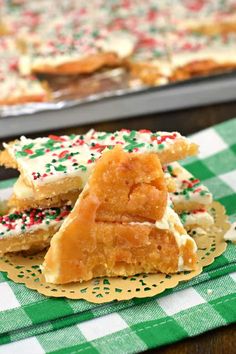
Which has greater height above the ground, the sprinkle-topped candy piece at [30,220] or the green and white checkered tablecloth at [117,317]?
the sprinkle-topped candy piece at [30,220]

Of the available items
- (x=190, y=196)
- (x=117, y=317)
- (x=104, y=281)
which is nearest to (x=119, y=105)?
(x=190, y=196)

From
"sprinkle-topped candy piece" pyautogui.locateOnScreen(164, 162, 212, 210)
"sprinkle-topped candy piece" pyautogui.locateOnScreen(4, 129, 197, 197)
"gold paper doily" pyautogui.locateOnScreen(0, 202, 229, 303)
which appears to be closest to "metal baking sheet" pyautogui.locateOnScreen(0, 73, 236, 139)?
"sprinkle-topped candy piece" pyautogui.locateOnScreen(4, 129, 197, 197)

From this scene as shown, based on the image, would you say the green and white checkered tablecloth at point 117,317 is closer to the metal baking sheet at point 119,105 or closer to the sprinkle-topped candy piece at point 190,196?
the sprinkle-topped candy piece at point 190,196

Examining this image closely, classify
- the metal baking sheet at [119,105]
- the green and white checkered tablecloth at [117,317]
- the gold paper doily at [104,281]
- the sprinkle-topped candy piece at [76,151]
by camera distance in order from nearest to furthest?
the green and white checkered tablecloth at [117,317]
the gold paper doily at [104,281]
the sprinkle-topped candy piece at [76,151]
the metal baking sheet at [119,105]

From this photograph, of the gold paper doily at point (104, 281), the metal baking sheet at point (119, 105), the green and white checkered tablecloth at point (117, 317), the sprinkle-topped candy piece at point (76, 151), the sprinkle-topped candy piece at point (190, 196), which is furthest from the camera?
the metal baking sheet at point (119, 105)

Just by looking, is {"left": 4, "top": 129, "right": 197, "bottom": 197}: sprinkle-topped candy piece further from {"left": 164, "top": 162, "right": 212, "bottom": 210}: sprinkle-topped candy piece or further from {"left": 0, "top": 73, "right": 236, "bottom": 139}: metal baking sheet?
{"left": 0, "top": 73, "right": 236, "bottom": 139}: metal baking sheet

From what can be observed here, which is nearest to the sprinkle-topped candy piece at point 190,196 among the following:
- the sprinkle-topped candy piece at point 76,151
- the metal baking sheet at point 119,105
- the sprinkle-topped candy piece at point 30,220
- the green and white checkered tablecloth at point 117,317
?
the sprinkle-topped candy piece at point 76,151

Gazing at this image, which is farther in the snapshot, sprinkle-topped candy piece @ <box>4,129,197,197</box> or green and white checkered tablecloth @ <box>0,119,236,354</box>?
sprinkle-topped candy piece @ <box>4,129,197,197</box>
